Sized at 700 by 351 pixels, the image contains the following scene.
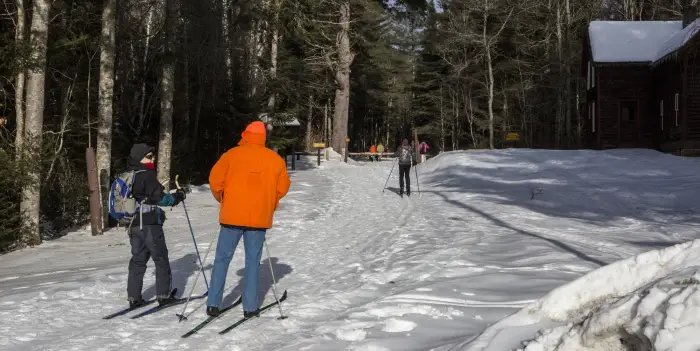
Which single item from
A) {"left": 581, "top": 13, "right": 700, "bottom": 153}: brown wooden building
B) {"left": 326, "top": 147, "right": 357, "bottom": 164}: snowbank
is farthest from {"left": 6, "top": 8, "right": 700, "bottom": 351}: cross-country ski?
{"left": 326, "top": 147, "right": 357, "bottom": 164}: snowbank

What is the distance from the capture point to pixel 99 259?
10.3 m

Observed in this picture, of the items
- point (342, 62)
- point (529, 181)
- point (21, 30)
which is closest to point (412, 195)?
point (529, 181)

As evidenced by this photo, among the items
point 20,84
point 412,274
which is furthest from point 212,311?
point 20,84

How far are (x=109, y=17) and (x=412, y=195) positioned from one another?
1080cm

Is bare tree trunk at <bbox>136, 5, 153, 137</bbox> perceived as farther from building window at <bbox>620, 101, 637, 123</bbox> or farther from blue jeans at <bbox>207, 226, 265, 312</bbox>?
building window at <bbox>620, 101, 637, 123</bbox>

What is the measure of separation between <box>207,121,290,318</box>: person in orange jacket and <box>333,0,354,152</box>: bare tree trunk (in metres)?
28.6

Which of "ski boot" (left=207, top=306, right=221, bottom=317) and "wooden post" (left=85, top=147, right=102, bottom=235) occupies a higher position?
"wooden post" (left=85, top=147, right=102, bottom=235)

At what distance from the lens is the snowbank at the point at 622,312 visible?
9.29ft

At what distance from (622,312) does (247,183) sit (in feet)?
12.6

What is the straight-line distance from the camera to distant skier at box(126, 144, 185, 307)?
21.4 ft

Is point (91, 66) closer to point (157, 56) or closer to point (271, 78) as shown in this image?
point (157, 56)

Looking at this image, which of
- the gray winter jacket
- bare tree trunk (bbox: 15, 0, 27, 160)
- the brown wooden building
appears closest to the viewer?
bare tree trunk (bbox: 15, 0, 27, 160)

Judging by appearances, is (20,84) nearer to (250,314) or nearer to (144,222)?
(144,222)

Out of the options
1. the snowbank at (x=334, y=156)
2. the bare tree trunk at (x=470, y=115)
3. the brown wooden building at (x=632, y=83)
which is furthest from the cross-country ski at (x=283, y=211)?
the bare tree trunk at (x=470, y=115)
